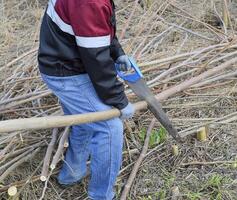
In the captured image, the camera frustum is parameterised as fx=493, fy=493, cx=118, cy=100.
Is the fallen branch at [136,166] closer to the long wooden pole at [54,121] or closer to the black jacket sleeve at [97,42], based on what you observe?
the long wooden pole at [54,121]

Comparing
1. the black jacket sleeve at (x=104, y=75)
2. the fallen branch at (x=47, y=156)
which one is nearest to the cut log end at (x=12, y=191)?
the fallen branch at (x=47, y=156)

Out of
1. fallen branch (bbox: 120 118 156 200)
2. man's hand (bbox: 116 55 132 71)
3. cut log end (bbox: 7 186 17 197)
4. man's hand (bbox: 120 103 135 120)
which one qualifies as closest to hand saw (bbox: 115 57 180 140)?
man's hand (bbox: 116 55 132 71)

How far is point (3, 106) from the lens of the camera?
10.00 ft

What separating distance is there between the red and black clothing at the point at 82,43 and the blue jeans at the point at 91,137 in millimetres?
55

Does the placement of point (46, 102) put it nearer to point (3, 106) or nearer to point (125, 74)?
point (3, 106)

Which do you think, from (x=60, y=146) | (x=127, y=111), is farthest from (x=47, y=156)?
(x=127, y=111)

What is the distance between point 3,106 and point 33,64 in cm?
57

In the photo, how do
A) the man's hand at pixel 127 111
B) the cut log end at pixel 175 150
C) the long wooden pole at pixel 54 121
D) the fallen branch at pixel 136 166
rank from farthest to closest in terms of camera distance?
the cut log end at pixel 175 150 < the fallen branch at pixel 136 166 < the man's hand at pixel 127 111 < the long wooden pole at pixel 54 121

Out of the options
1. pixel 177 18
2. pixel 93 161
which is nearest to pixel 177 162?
pixel 93 161

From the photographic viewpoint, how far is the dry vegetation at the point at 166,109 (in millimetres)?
2770

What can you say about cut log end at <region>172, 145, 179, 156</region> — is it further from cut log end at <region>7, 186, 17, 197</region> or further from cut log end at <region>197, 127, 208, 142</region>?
cut log end at <region>7, 186, 17, 197</region>

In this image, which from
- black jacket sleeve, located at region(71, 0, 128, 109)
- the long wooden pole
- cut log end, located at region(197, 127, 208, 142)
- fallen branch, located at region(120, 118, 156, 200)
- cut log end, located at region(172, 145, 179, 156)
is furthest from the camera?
cut log end, located at region(197, 127, 208, 142)

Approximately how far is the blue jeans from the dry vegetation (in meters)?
0.21

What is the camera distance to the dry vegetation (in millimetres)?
2770
